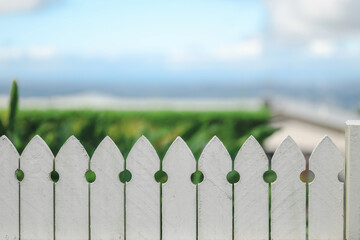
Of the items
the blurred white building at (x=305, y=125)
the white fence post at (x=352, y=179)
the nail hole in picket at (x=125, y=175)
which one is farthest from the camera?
the blurred white building at (x=305, y=125)

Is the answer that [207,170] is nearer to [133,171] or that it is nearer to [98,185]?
[133,171]

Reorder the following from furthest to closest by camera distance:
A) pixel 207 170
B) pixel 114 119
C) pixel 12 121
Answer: pixel 114 119 → pixel 12 121 → pixel 207 170

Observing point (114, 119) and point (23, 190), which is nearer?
point (23, 190)

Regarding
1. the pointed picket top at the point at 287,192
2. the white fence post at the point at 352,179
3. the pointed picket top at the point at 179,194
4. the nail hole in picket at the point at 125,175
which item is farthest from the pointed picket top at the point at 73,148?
the white fence post at the point at 352,179

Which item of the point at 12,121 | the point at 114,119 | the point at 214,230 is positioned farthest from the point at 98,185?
the point at 114,119

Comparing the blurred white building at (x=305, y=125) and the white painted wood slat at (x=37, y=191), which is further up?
the blurred white building at (x=305, y=125)

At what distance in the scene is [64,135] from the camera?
452cm

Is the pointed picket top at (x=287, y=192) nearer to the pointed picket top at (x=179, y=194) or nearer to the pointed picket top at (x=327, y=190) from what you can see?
the pointed picket top at (x=327, y=190)

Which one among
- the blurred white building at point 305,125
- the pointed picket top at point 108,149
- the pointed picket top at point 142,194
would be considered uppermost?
the blurred white building at point 305,125

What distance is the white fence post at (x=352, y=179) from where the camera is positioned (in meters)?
3.01

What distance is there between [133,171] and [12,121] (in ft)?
5.60

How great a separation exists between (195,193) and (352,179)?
825 millimetres

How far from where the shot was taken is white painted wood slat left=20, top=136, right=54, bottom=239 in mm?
3141

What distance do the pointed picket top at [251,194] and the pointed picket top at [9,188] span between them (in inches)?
47.5
